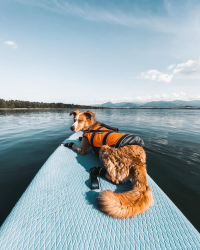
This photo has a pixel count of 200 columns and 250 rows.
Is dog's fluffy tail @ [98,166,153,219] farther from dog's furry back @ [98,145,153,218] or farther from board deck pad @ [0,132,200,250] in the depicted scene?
board deck pad @ [0,132,200,250]

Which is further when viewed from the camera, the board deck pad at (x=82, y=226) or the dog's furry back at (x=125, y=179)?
the dog's furry back at (x=125, y=179)

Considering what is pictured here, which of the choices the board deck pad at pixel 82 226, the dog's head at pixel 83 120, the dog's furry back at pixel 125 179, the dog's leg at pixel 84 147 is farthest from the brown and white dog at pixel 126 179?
the dog's head at pixel 83 120

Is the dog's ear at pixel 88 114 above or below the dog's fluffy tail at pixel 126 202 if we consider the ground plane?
above

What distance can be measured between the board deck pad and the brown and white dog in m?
0.15

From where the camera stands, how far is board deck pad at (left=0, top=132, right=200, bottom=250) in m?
1.28

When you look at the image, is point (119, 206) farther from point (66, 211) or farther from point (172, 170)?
point (172, 170)

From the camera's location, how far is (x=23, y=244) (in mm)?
1256

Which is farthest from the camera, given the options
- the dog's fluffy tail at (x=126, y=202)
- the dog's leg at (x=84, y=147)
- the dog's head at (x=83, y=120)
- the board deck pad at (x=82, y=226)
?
the dog's head at (x=83, y=120)

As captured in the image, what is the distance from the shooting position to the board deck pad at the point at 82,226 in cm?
128

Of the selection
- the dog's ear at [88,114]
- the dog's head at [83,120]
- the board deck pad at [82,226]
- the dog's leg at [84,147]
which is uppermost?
the dog's ear at [88,114]

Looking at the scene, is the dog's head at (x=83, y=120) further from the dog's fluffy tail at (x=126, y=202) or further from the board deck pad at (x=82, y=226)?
the dog's fluffy tail at (x=126, y=202)

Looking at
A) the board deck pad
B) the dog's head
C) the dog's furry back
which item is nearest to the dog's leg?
the dog's head

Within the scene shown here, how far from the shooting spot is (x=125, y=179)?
2.30m

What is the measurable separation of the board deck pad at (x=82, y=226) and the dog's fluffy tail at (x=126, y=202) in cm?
11
